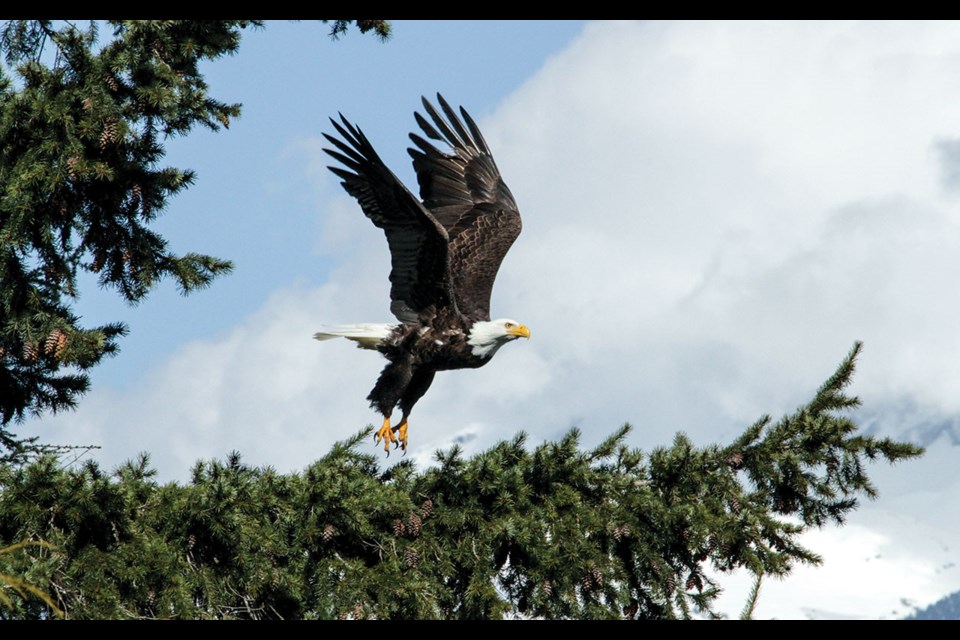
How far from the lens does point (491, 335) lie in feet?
29.6

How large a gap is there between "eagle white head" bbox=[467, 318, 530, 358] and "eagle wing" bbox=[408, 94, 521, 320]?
2.02 ft

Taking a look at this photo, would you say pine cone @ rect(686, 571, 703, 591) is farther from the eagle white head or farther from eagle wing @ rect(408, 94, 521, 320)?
eagle wing @ rect(408, 94, 521, 320)

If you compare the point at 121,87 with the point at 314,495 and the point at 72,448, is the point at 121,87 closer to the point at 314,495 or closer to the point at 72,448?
the point at 72,448

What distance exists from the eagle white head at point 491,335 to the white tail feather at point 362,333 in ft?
2.10

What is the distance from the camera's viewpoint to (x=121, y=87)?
23.3 feet

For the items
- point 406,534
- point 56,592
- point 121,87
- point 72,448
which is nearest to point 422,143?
point 121,87

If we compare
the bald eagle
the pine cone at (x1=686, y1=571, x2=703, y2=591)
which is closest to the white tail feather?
the bald eagle

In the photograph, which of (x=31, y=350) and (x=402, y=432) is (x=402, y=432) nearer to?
(x=402, y=432)

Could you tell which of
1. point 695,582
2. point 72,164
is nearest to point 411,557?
point 695,582

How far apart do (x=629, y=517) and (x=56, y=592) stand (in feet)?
9.30

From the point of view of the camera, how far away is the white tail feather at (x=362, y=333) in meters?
8.98

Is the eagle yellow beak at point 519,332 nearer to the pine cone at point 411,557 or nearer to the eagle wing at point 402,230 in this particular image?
the eagle wing at point 402,230

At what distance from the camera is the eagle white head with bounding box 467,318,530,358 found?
354 inches

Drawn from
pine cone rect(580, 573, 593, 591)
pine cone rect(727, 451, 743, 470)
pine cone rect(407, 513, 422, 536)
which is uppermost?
pine cone rect(727, 451, 743, 470)
